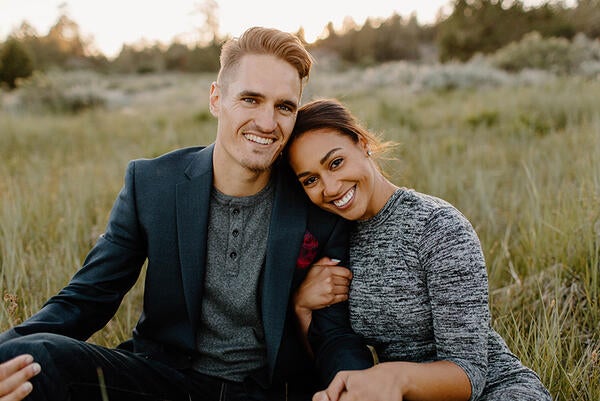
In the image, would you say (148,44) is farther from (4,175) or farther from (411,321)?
(411,321)

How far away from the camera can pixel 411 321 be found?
2.26 metres

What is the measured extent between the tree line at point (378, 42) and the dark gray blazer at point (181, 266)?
16.2 meters

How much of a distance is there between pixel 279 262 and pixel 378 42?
41.7 meters

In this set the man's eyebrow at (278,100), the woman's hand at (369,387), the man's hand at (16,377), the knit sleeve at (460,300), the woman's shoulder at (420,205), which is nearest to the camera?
the man's hand at (16,377)

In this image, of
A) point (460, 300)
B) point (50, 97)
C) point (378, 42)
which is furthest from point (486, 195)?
point (378, 42)

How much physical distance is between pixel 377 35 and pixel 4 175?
1556 inches

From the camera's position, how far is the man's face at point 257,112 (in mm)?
2387

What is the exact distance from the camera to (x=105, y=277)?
2.34 m

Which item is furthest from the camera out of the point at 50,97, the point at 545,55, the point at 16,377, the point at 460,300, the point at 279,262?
the point at 545,55

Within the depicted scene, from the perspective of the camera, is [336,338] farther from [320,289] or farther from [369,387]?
[369,387]

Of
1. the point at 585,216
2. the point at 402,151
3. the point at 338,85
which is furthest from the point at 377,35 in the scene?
the point at 585,216

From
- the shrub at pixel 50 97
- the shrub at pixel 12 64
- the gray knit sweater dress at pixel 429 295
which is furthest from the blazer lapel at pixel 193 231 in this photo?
the shrub at pixel 12 64

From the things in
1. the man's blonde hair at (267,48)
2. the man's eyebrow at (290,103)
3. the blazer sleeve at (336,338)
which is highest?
the man's blonde hair at (267,48)

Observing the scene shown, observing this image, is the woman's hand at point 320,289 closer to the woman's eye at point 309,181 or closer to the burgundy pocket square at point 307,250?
the burgundy pocket square at point 307,250
